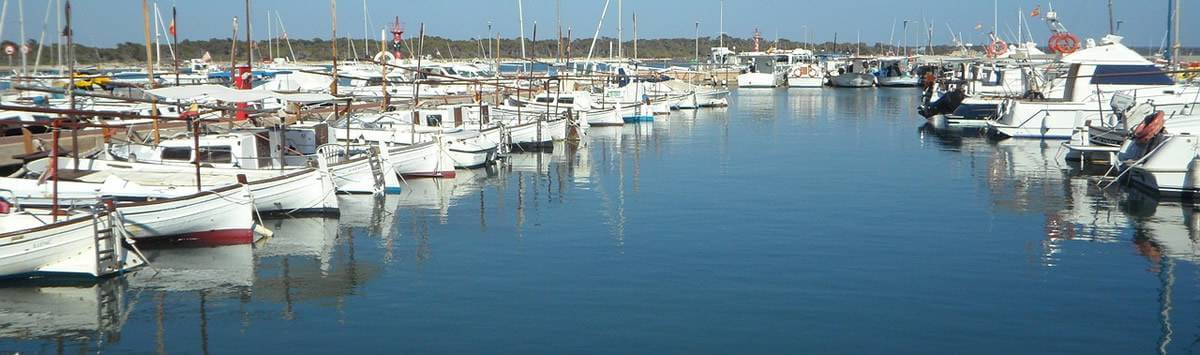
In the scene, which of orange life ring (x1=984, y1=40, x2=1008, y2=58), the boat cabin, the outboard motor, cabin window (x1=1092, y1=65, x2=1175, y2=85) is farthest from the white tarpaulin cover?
orange life ring (x1=984, y1=40, x2=1008, y2=58)

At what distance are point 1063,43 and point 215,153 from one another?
48683mm

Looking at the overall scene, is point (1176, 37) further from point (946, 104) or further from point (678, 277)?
point (678, 277)

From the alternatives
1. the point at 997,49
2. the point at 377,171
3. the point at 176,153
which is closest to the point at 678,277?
the point at 377,171

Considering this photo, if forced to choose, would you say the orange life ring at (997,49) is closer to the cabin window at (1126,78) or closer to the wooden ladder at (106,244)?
the cabin window at (1126,78)

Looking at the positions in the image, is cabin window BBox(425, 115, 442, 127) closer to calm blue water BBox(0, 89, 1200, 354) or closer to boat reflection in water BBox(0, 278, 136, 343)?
calm blue water BBox(0, 89, 1200, 354)

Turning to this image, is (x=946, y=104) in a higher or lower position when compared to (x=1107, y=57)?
lower

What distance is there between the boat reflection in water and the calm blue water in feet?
0.19

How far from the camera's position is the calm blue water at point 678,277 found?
17.4 meters

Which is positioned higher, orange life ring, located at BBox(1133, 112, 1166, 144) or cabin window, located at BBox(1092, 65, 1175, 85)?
cabin window, located at BBox(1092, 65, 1175, 85)

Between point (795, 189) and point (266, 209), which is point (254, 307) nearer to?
point (266, 209)

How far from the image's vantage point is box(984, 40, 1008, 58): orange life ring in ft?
265

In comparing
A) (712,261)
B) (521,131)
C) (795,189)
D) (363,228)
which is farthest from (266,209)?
(521,131)

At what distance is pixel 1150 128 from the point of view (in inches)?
1265

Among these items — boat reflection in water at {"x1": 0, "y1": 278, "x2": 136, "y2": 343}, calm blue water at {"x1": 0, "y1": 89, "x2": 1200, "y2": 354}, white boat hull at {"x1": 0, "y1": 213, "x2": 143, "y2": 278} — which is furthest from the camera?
white boat hull at {"x1": 0, "y1": 213, "x2": 143, "y2": 278}
